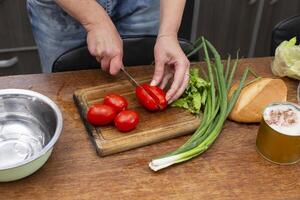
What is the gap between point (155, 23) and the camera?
1.55 metres

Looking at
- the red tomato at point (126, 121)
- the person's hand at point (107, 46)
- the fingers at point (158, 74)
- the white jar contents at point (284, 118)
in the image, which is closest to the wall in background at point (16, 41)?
the person's hand at point (107, 46)

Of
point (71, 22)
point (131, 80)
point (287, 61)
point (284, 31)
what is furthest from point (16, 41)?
point (287, 61)

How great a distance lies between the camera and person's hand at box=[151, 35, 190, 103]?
45.8 inches

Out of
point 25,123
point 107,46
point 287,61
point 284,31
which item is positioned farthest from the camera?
point 284,31

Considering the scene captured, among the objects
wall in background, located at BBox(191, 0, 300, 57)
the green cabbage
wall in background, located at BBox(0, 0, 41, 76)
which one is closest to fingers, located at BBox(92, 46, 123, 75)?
the green cabbage

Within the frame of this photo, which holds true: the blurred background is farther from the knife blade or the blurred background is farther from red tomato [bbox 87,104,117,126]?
red tomato [bbox 87,104,117,126]

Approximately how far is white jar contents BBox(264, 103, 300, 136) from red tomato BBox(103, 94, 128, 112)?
0.36 m

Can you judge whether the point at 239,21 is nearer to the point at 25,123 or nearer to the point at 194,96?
the point at 194,96

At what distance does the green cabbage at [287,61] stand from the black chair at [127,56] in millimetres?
270

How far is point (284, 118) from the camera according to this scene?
3.32ft

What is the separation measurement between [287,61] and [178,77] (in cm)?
39

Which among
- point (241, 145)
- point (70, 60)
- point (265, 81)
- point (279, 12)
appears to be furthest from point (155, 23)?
point (279, 12)

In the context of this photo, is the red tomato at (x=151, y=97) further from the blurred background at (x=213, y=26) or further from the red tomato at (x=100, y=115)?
the blurred background at (x=213, y=26)

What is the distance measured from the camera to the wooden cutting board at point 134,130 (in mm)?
1028
